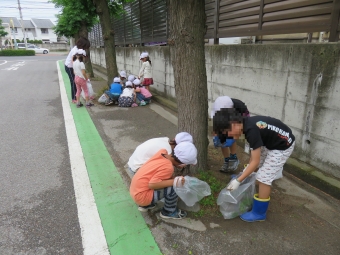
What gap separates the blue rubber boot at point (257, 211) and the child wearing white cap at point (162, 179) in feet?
1.96

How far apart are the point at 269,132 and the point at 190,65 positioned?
43.4 inches

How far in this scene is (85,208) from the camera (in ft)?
8.66

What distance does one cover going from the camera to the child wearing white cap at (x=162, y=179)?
2.32 metres

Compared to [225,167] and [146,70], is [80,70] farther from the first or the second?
[225,167]

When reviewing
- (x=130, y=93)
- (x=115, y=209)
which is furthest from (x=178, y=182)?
(x=130, y=93)

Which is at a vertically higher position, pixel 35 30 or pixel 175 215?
pixel 35 30

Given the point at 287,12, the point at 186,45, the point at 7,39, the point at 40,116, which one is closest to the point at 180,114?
the point at 186,45

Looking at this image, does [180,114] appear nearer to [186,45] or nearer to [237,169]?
Result: [186,45]

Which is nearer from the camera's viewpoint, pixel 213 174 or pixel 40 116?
pixel 213 174

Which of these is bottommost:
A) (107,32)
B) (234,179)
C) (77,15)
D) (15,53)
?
(234,179)

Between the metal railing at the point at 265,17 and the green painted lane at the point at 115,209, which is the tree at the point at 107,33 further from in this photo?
the green painted lane at the point at 115,209

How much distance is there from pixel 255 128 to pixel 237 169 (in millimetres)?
1331

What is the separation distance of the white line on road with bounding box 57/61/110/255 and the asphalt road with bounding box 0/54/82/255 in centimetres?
6

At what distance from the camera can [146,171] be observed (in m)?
2.38
